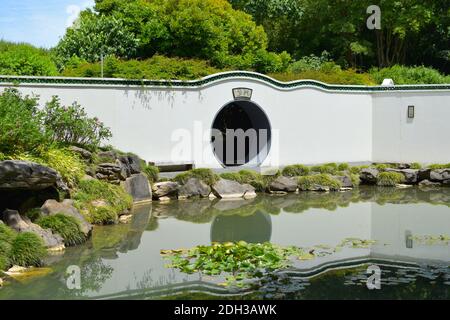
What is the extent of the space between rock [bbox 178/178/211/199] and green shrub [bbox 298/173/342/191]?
89.3 inches

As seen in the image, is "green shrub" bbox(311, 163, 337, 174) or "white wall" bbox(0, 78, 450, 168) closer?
"white wall" bbox(0, 78, 450, 168)

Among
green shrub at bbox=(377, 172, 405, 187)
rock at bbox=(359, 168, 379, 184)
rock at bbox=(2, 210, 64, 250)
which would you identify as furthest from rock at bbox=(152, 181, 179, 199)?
green shrub at bbox=(377, 172, 405, 187)

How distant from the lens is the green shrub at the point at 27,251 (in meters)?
7.56

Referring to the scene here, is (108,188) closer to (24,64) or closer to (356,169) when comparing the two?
(24,64)

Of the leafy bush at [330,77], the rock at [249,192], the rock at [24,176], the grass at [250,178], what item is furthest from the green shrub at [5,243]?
the leafy bush at [330,77]

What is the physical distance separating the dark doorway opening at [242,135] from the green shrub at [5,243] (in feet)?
26.8

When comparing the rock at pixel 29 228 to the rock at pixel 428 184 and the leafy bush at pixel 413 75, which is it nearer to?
the rock at pixel 428 184

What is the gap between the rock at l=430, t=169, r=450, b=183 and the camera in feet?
50.3

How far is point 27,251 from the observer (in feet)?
25.1

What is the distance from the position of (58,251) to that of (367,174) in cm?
896

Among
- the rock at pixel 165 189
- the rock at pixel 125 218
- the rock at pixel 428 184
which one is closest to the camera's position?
the rock at pixel 125 218

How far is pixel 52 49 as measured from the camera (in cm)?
1789

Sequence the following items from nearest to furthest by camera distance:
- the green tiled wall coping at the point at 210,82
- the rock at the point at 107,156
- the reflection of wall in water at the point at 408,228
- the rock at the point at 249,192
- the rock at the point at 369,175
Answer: the reflection of wall in water at the point at 408,228 → the rock at the point at 107,156 → the green tiled wall coping at the point at 210,82 → the rock at the point at 249,192 → the rock at the point at 369,175

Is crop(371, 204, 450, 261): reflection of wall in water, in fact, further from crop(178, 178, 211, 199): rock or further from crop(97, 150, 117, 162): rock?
crop(97, 150, 117, 162): rock
